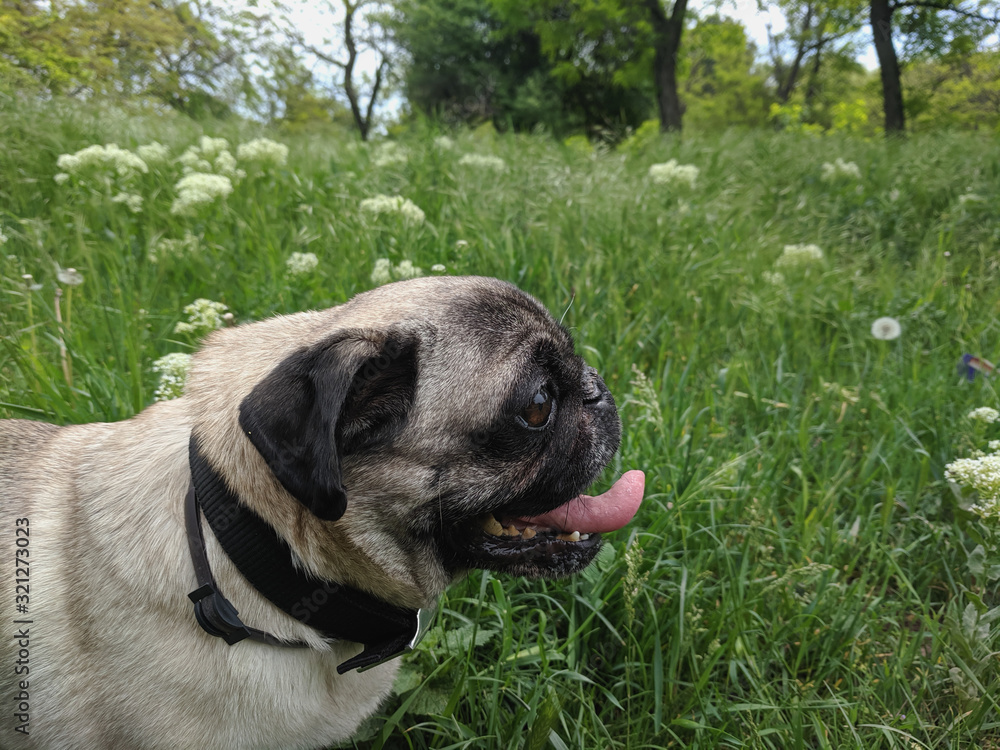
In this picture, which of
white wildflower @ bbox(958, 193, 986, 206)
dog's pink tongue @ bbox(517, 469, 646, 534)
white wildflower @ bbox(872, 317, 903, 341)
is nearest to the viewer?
dog's pink tongue @ bbox(517, 469, 646, 534)

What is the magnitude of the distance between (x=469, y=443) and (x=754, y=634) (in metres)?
1.58

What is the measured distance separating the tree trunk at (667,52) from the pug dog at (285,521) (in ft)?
62.7

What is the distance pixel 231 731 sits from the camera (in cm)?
169

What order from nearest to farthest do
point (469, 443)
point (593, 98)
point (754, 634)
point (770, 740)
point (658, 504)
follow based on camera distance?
point (469, 443), point (770, 740), point (754, 634), point (658, 504), point (593, 98)

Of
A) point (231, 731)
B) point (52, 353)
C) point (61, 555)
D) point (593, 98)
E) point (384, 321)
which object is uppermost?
point (593, 98)

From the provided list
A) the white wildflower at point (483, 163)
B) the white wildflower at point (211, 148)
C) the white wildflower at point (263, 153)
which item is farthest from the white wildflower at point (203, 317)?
the white wildflower at point (483, 163)

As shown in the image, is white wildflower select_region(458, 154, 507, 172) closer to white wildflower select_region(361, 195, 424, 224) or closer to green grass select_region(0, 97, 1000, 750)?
green grass select_region(0, 97, 1000, 750)

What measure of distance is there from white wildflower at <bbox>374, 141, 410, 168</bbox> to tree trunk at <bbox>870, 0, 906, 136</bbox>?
13262 mm

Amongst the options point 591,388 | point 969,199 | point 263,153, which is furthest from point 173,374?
point 969,199

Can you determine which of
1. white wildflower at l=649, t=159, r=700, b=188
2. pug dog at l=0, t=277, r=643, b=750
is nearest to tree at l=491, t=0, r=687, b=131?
white wildflower at l=649, t=159, r=700, b=188

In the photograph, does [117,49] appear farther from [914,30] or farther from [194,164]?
[914,30]

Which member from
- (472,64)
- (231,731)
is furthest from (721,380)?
(472,64)

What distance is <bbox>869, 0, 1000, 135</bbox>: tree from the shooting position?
14016mm

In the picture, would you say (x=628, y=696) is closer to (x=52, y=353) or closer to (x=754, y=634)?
(x=754, y=634)
